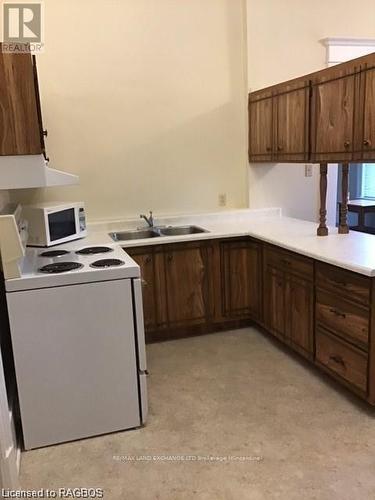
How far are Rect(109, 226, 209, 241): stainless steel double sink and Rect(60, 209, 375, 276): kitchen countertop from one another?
68mm

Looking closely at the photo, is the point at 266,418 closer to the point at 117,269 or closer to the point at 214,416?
the point at 214,416

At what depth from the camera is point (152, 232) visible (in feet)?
12.9

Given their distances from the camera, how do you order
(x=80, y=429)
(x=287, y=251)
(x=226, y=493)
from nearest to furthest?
(x=226, y=493) < (x=80, y=429) < (x=287, y=251)

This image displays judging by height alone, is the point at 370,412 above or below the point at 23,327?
below

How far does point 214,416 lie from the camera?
2.64m

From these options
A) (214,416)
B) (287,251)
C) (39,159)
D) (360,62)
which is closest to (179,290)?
(287,251)

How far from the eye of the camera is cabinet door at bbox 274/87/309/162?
11.1ft

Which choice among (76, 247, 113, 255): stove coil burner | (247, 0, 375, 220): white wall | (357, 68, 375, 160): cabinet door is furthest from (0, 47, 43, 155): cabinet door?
(247, 0, 375, 220): white wall

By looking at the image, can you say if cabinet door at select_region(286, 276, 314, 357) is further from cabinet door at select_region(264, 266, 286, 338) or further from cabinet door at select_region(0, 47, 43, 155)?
cabinet door at select_region(0, 47, 43, 155)

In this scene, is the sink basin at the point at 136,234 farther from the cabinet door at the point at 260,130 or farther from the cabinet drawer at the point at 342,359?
the cabinet drawer at the point at 342,359

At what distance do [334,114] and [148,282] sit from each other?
179 cm

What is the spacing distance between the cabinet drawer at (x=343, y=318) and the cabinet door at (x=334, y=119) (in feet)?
3.11

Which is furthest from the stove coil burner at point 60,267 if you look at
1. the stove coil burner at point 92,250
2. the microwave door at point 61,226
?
the microwave door at point 61,226

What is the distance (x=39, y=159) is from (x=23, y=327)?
0.85 metres
